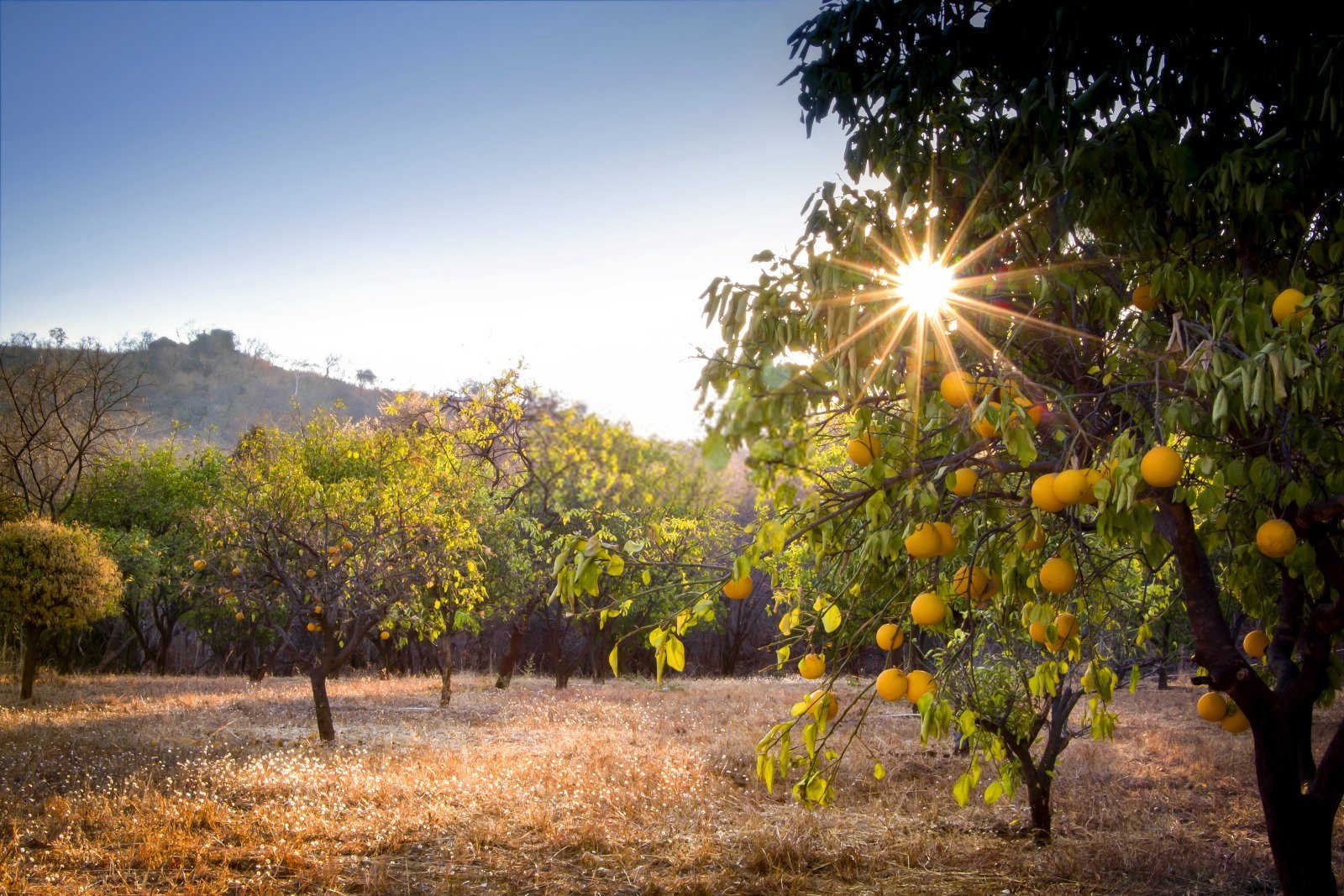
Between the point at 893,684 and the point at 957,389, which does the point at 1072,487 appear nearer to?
the point at 957,389

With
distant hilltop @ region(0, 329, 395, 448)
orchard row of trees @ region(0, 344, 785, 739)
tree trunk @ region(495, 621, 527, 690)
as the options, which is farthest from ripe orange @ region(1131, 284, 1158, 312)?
distant hilltop @ region(0, 329, 395, 448)

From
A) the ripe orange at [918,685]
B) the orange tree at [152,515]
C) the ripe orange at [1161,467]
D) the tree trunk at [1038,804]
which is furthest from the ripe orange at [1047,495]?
the orange tree at [152,515]

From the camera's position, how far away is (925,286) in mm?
2148

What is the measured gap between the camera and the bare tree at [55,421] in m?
20.4

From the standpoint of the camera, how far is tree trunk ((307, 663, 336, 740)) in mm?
9977

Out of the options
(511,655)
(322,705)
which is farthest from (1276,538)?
(511,655)

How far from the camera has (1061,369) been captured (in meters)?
3.14

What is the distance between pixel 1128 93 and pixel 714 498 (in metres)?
15.4

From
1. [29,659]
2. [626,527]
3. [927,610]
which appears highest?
[626,527]

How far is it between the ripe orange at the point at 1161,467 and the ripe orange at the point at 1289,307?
0.63m

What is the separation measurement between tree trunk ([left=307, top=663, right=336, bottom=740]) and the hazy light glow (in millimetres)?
9957

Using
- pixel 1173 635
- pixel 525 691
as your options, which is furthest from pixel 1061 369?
pixel 1173 635

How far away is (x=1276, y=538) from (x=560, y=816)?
19.2 feet

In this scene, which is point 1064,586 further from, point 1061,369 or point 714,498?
point 714,498
